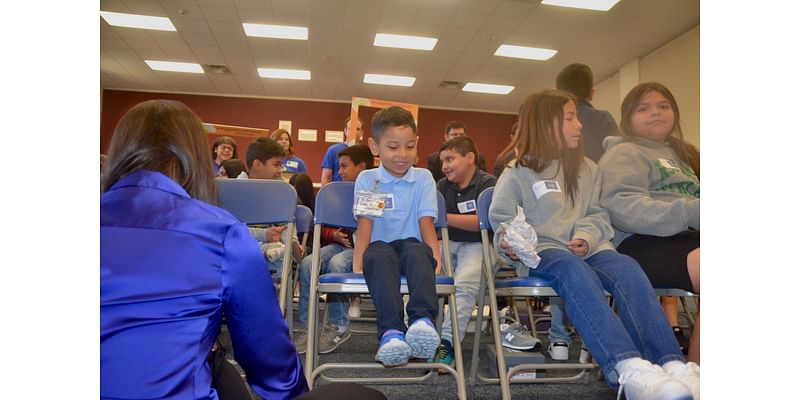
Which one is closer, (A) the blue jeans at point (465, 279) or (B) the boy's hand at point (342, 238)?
(A) the blue jeans at point (465, 279)

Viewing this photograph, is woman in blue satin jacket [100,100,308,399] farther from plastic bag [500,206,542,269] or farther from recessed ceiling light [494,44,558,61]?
recessed ceiling light [494,44,558,61]

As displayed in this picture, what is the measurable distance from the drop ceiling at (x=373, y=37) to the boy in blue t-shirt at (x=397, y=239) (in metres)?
2.72

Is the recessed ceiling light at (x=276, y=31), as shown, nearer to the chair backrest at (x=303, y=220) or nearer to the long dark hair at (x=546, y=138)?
the chair backrest at (x=303, y=220)

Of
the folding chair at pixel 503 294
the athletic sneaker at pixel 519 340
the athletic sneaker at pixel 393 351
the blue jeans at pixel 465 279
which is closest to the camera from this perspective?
the athletic sneaker at pixel 393 351

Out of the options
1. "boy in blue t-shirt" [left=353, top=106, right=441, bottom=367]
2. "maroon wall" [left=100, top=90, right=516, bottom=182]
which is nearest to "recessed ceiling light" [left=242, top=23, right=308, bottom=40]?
"maroon wall" [left=100, top=90, right=516, bottom=182]

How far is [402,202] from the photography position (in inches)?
76.3

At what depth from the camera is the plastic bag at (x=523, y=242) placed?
4.97 ft

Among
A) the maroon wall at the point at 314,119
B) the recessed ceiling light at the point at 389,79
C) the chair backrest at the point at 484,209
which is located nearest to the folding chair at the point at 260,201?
the chair backrest at the point at 484,209

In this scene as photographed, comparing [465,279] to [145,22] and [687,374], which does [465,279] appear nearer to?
[687,374]

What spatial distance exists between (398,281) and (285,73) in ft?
20.4

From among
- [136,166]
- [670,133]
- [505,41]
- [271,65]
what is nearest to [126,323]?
[136,166]

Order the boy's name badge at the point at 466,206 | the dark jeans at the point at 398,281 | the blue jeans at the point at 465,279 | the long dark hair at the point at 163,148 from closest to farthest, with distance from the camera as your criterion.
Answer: the long dark hair at the point at 163,148 → the dark jeans at the point at 398,281 → the blue jeans at the point at 465,279 → the boy's name badge at the point at 466,206
